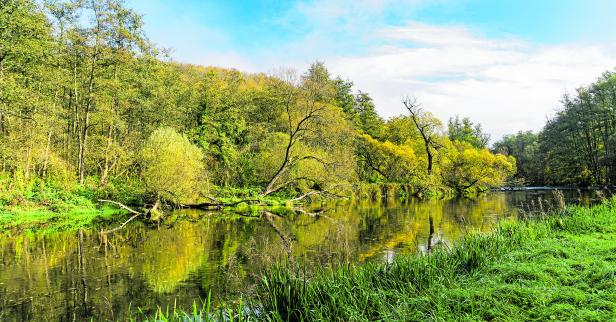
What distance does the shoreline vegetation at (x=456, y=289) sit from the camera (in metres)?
4.99

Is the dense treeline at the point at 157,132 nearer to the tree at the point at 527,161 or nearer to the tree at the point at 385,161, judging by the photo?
the tree at the point at 385,161

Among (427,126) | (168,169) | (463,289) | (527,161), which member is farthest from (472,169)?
(463,289)

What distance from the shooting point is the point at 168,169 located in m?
23.8

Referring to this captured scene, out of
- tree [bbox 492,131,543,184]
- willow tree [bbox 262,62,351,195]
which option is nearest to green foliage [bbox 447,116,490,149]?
tree [bbox 492,131,543,184]

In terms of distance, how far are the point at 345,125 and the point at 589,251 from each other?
34.7m

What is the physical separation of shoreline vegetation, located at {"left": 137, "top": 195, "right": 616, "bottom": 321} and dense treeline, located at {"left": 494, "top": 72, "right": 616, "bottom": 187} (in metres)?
48.2

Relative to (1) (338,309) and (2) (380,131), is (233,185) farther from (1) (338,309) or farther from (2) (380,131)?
(1) (338,309)

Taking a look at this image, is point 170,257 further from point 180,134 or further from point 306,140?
point 306,140

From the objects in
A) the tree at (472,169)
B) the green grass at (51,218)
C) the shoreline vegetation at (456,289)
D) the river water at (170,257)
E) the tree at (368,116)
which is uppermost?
the tree at (368,116)

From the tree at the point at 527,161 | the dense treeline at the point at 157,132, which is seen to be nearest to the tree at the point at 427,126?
the dense treeline at the point at 157,132

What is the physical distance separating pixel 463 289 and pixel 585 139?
59.6 meters

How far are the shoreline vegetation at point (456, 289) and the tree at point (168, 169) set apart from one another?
17.9m

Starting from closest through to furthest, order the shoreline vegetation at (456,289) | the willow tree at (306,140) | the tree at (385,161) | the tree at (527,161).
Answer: the shoreline vegetation at (456,289), the willow tree at (306,140), the tree at (385,161), the tree at (527,161)

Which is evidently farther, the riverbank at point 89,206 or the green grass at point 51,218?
the riverbank at point 89,206
